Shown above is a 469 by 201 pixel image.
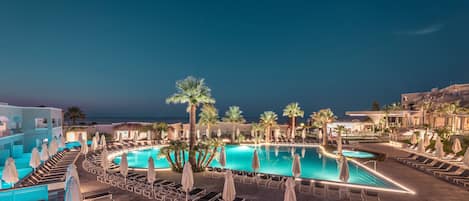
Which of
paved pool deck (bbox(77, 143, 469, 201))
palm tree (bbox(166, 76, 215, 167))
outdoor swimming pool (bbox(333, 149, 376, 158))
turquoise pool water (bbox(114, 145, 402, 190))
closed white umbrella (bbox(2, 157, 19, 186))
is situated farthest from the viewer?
outdoor swimming pool (bbox(333, 149, 376, 158))

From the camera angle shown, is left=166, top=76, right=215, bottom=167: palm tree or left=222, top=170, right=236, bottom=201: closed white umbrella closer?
left=222, top=170, right=236, bottom=201: closed white umbrella

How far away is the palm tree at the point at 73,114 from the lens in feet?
124

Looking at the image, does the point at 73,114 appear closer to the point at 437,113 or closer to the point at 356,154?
the point at 356,154

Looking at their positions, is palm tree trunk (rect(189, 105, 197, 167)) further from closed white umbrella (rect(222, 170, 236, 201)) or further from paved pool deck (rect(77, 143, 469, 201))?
closed white umbrella (rect(222, 170, 236, 201))

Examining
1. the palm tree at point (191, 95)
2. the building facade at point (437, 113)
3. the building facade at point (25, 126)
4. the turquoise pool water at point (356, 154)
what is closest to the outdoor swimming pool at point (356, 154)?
the turquoise pool water at point (356, 154)

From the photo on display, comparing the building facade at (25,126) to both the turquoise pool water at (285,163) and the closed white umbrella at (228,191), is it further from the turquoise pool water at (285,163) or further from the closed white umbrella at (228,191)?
the closed white umbrella at (228,191)

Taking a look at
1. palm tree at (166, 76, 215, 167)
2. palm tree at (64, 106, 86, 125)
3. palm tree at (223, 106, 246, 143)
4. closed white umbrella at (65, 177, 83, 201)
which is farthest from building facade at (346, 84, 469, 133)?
palm tree at (64, 106, 86, 125)

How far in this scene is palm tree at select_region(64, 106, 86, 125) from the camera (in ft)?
124

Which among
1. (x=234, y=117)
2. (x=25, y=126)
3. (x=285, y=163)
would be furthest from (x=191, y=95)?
(x=234, y=117)

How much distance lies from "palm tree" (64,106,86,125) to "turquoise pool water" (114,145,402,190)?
66.1 ft

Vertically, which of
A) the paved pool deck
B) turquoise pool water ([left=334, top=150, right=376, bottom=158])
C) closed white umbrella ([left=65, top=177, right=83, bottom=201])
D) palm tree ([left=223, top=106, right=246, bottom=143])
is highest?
palm tree ([left=223, top=106, right=246, bottom=143])

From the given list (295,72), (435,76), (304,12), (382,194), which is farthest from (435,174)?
(435,76)

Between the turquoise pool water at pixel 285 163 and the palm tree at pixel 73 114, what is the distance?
66.1 ft

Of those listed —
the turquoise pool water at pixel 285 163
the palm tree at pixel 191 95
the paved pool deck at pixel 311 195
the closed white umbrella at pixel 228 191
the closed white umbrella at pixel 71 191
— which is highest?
the palm tree at pixel 191 95
